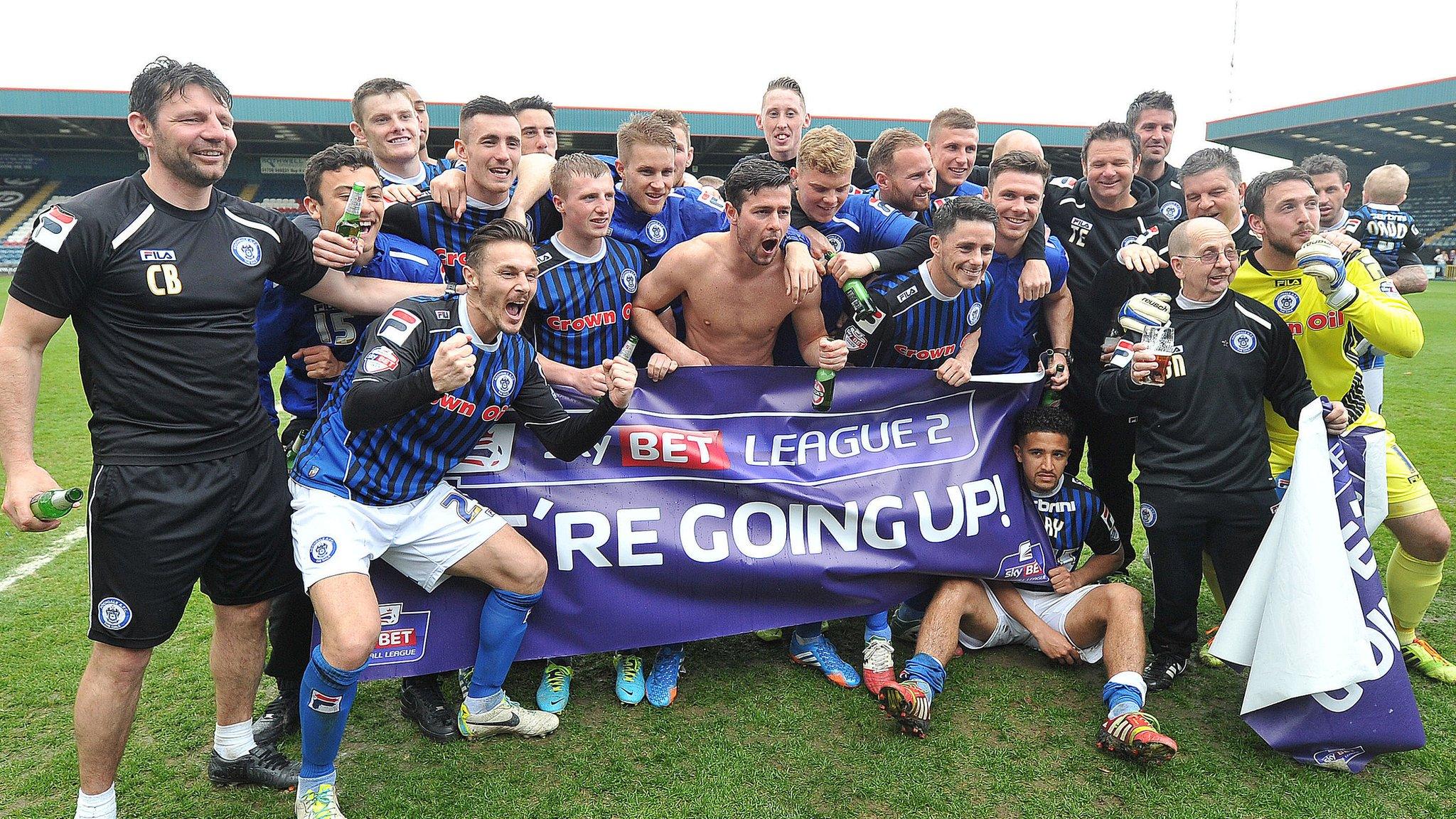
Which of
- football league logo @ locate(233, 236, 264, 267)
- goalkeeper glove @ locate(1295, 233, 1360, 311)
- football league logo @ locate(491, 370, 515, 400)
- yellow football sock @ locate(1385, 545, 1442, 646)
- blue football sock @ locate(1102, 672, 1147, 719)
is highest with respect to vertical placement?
football league logo @ locate(233, 236, 264, 267)

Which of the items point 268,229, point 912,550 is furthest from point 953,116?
point 268,229

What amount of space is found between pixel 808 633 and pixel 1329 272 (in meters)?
2.84

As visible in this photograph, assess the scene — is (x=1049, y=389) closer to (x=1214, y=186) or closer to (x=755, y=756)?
(x=1214, y=186)

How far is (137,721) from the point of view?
150 inches

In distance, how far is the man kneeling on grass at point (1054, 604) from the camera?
3891mm

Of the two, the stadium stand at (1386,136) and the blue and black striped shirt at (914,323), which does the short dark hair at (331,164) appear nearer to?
the blue and black striped shirt at (914,323)

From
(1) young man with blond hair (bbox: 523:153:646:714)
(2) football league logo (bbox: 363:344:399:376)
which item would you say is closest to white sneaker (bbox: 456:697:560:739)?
(1) young man with blond hair (bbox: 523:153:646:714)

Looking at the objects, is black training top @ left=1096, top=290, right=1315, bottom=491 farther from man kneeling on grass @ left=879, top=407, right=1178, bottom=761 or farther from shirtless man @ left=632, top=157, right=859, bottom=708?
shirtless man @ left=632, top=157, right=859, bottom=708

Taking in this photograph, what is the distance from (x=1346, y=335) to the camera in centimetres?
416

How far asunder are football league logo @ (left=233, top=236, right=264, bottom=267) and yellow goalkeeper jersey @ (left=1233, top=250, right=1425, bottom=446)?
4.29m

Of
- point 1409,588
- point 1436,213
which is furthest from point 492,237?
point 1436,213

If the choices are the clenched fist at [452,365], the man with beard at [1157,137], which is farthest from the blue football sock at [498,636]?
the man with beard at [1157,137]

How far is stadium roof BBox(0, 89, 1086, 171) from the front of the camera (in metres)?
35.2

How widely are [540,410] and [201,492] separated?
124 centimetres
